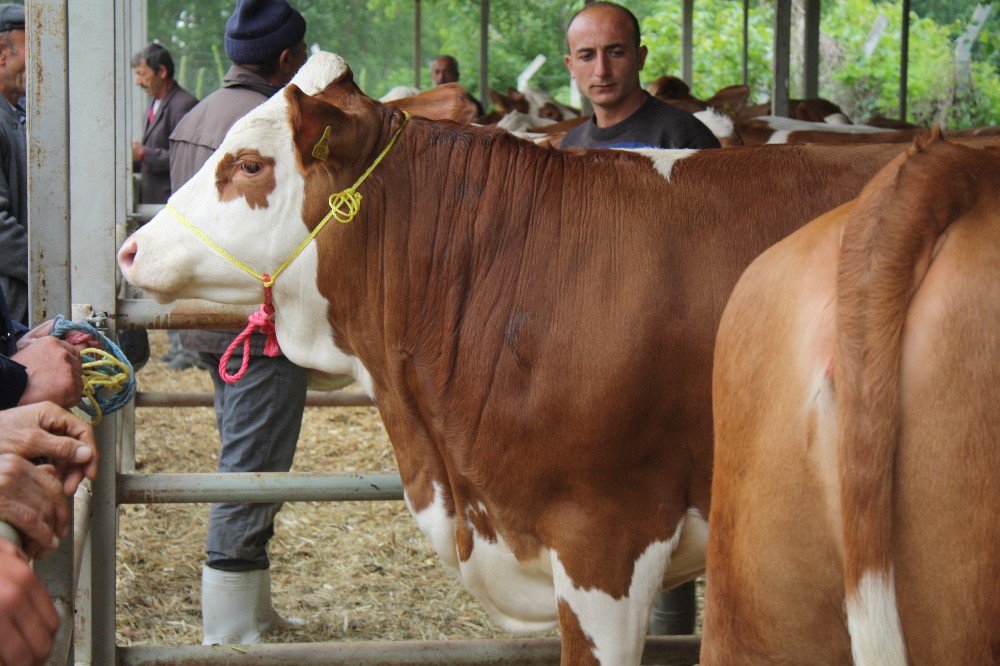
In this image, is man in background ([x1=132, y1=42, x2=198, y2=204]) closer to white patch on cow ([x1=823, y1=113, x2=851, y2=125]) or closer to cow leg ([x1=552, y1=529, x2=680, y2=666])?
cow leg ([x1=552, y1=529, x2=680, y2=666])

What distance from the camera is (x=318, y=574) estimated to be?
5035mm

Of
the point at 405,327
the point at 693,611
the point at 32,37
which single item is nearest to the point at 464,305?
the point at 405,327

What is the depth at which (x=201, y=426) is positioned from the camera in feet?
24.8

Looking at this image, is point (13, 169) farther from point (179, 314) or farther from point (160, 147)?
point (160, 147)

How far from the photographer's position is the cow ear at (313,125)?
2.49 m

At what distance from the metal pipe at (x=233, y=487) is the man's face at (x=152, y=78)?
6747 millimetres

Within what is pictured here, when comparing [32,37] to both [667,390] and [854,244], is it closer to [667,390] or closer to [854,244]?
[667,390]

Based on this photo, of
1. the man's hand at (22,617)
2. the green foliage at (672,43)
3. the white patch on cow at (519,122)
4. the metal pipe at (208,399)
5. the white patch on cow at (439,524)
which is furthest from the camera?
the green foliage at (672,43)

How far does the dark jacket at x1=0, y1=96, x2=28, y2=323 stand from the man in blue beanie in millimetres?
594

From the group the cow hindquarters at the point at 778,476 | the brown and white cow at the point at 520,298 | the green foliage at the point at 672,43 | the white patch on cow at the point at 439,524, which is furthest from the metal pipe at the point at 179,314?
the green foliage at the point at 672,43

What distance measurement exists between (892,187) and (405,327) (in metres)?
1.38

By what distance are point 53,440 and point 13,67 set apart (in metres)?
3.46

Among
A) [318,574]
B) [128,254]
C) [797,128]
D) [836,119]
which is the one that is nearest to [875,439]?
[128,254]

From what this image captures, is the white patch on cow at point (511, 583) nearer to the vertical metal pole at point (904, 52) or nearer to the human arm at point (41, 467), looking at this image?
the human arm at point (41, 467)
